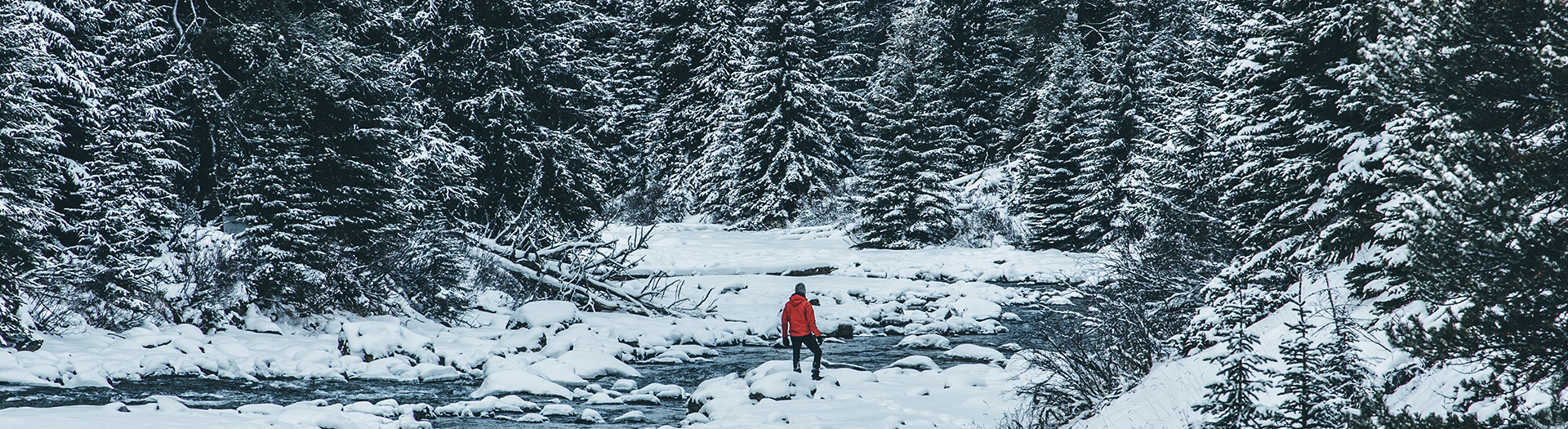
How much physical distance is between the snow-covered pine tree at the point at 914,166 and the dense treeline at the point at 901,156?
0.31 ft

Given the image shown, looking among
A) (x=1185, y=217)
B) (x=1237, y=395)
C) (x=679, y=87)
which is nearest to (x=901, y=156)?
(x=679, y=87)

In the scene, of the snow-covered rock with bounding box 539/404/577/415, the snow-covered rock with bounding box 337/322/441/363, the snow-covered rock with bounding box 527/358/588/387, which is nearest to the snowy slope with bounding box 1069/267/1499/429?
the snow-covered rock with bounding box 539/404/577/415

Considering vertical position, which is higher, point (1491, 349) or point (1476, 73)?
point (1476, 73)

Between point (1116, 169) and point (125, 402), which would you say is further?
point (1116, 169)

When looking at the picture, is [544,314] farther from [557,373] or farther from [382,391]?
[382,391]

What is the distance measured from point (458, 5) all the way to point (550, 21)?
2.19 meters

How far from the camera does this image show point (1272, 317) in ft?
30.7

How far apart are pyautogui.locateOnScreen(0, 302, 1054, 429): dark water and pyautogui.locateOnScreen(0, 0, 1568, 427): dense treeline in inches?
77.3

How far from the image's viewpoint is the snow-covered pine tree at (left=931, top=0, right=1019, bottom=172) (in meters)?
32.8

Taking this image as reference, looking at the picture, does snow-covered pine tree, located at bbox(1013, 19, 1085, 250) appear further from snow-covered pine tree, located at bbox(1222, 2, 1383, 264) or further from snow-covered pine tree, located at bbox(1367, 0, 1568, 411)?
snow-covered pine tree, located at bbox(1367, 0, 1568, 411)

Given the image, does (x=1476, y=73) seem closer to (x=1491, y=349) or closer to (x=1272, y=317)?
(x=1491, y=349)

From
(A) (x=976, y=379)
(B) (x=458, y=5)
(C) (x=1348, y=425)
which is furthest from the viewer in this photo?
(B) (x=458, y=5)

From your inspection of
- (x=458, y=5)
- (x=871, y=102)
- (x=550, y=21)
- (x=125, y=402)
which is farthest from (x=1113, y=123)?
(x=125, y=402)

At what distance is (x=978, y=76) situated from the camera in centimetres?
3412
